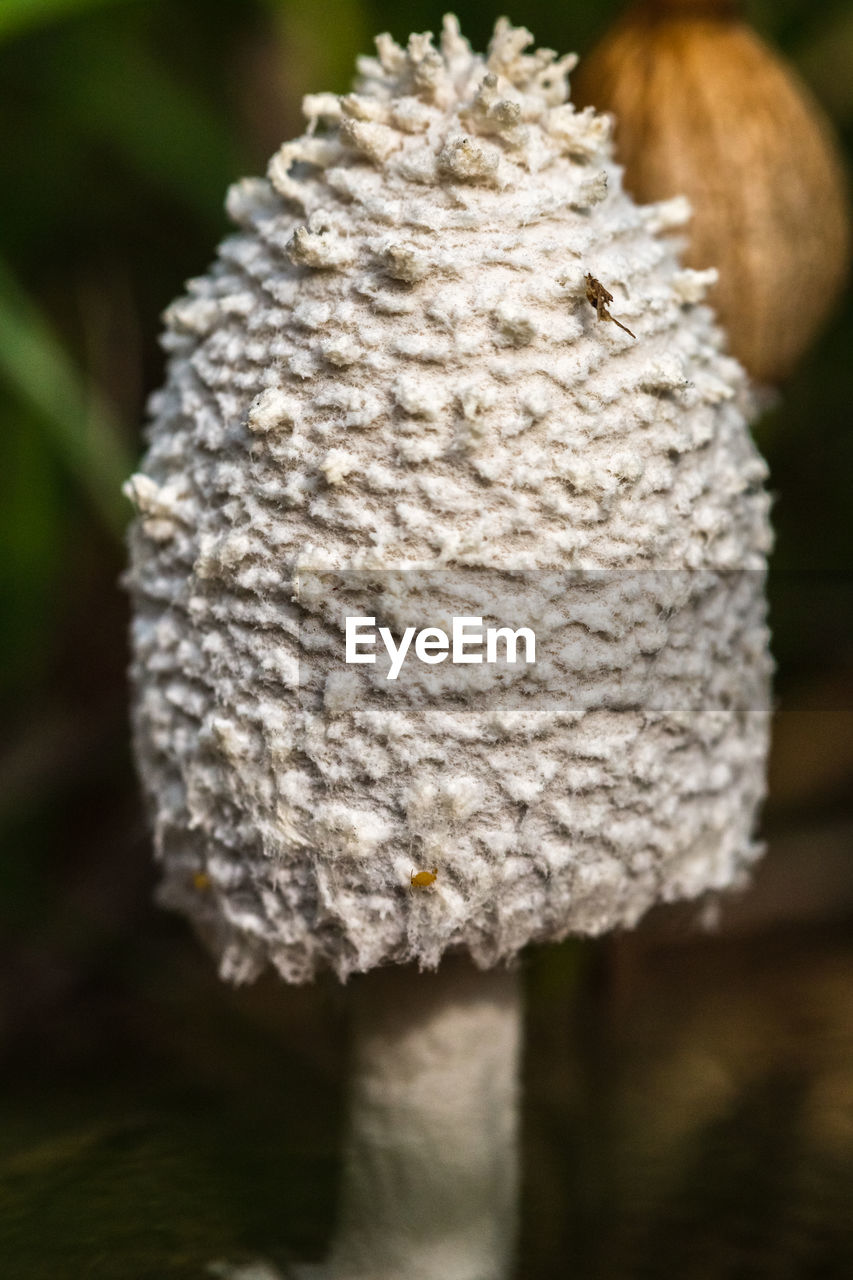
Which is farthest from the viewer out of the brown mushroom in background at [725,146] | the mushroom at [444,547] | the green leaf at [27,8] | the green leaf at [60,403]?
the green leaf at [60,403]

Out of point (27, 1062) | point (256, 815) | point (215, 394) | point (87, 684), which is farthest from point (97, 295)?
point (256, 815)

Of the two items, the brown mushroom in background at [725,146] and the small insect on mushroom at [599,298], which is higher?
the brown mushroom in background at [725,146]

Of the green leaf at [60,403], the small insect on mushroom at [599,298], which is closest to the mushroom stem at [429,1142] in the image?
the small insect on mushroom at [599,298]

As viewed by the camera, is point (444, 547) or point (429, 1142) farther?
point (429, 1142)

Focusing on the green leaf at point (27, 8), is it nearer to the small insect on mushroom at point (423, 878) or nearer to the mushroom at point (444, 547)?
the mushroom at point (444, 547)

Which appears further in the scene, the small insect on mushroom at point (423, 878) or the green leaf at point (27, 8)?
the green leaf at point (27, 8)

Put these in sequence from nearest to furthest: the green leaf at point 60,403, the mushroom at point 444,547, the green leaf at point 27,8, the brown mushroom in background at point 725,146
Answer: the mushroom at point 444,547 < the green leaf at point 27,8 < the brown mushroom in background at point 725,146 < the green leaf at point 60,403

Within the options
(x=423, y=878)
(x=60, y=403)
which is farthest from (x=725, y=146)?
(x=60, y=403)

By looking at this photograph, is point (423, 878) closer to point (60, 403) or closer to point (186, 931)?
point (60, 403)

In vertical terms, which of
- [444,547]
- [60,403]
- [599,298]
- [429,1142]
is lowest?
[429,1142]

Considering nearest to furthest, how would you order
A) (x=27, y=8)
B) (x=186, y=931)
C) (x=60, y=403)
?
1. (x=27, y=8)
2. (x=60, y=403)
3. (x=186, y=931)
